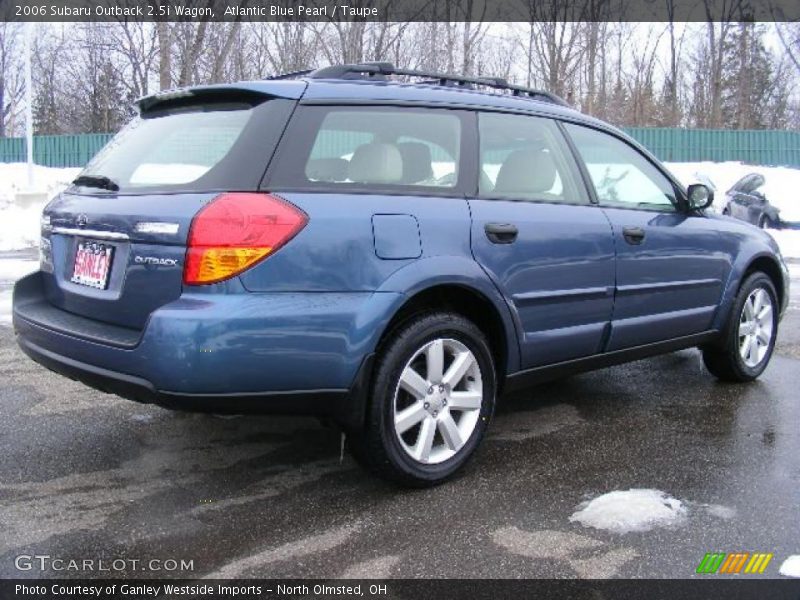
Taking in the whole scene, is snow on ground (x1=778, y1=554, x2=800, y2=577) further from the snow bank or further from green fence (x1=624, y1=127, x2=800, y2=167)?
green fence (x1=624, y1=127, x2=800, y2=167)

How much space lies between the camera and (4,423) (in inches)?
162

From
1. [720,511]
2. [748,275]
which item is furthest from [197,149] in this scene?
[748,275]

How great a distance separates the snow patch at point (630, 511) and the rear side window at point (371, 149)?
149cm

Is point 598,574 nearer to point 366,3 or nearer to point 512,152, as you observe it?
point 512,152

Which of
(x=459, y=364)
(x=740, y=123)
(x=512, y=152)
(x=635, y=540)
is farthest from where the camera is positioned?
(x=740, y=123)

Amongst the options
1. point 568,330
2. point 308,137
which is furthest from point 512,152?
point 308,137

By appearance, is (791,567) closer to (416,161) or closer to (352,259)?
(352,259)

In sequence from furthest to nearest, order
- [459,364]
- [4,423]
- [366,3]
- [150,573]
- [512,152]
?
[366,3]
[4,423]
[512,152]
[459,364]
[150,573]

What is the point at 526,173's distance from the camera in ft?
12.4

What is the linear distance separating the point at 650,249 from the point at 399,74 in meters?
1.68

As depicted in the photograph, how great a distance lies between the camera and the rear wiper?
3264 mm

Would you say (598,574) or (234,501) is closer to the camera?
(598,574)

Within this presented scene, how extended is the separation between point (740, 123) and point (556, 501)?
3825 centimetres

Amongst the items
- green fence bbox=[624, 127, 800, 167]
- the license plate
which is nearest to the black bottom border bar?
the license plate
